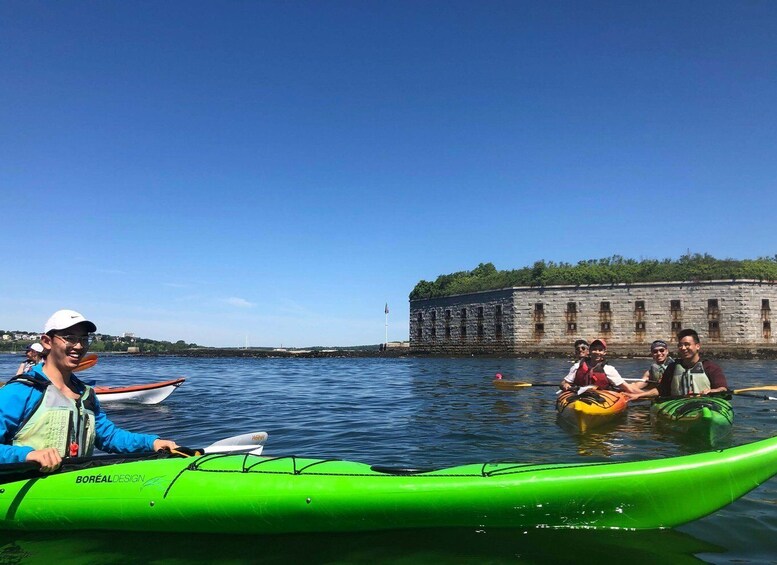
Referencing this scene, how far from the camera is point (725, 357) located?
118 feet

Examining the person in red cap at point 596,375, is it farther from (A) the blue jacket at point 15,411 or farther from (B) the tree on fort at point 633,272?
(B) the tree on fort at point 633,272

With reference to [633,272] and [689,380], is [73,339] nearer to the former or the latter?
[689,380]

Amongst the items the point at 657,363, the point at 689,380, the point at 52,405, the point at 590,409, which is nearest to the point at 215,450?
the point at 52,405

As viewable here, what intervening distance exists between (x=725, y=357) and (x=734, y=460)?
38.7m

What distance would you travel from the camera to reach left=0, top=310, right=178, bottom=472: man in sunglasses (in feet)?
13.7

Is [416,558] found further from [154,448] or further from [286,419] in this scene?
[286,419]

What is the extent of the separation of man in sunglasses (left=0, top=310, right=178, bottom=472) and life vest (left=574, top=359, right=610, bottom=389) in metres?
8.77

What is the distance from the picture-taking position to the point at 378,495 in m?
4.18

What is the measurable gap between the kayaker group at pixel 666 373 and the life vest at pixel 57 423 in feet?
26.5

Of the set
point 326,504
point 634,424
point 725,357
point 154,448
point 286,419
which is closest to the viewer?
point 326,504

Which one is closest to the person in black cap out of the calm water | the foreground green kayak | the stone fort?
the calm water

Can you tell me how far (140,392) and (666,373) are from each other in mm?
13762

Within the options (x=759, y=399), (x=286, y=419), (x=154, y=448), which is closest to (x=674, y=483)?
(x=154, y=448)

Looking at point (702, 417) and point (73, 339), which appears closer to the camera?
point (73, 339)
